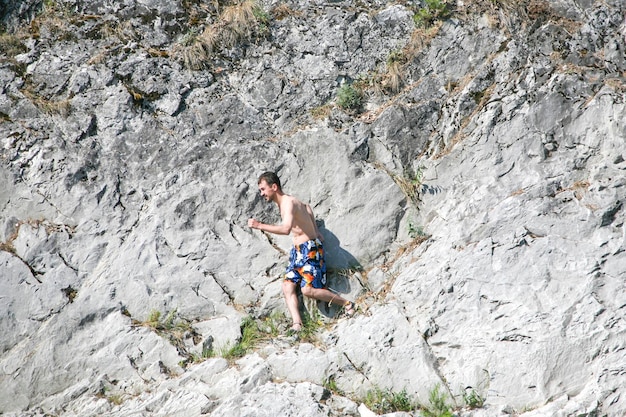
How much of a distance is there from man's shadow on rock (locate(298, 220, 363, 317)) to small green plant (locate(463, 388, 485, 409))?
2.09m

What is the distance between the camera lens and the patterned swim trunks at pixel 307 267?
8.02 m

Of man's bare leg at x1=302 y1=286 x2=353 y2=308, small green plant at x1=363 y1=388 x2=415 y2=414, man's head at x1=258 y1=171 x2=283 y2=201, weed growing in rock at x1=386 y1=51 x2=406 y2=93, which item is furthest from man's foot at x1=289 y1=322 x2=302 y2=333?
weed growing in rock at x1=386 y1=51 x2=406 y2=93

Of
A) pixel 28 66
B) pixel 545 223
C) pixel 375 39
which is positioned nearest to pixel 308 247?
pixel 545 223

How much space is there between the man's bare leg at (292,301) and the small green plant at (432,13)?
5287 millimetres

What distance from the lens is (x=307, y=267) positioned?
316 inches

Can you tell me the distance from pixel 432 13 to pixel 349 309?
5541 mm

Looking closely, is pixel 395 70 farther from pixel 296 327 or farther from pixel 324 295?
pixel 296 327

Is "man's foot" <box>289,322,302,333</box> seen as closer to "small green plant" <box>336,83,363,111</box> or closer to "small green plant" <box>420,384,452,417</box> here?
"small green plant" <box>420,384,452,417</box>

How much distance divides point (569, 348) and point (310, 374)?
9.61ft

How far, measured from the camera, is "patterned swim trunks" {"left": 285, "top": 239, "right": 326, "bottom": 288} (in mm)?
8016

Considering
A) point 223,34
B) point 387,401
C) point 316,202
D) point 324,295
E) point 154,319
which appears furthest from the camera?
point 223,34

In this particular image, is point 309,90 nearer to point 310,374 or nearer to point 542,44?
point 542,44

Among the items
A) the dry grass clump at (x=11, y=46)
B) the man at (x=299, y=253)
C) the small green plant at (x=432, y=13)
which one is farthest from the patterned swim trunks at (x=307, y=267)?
the dry grass clump at (x=11, y=46)

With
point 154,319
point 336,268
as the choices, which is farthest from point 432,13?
point 154,319
